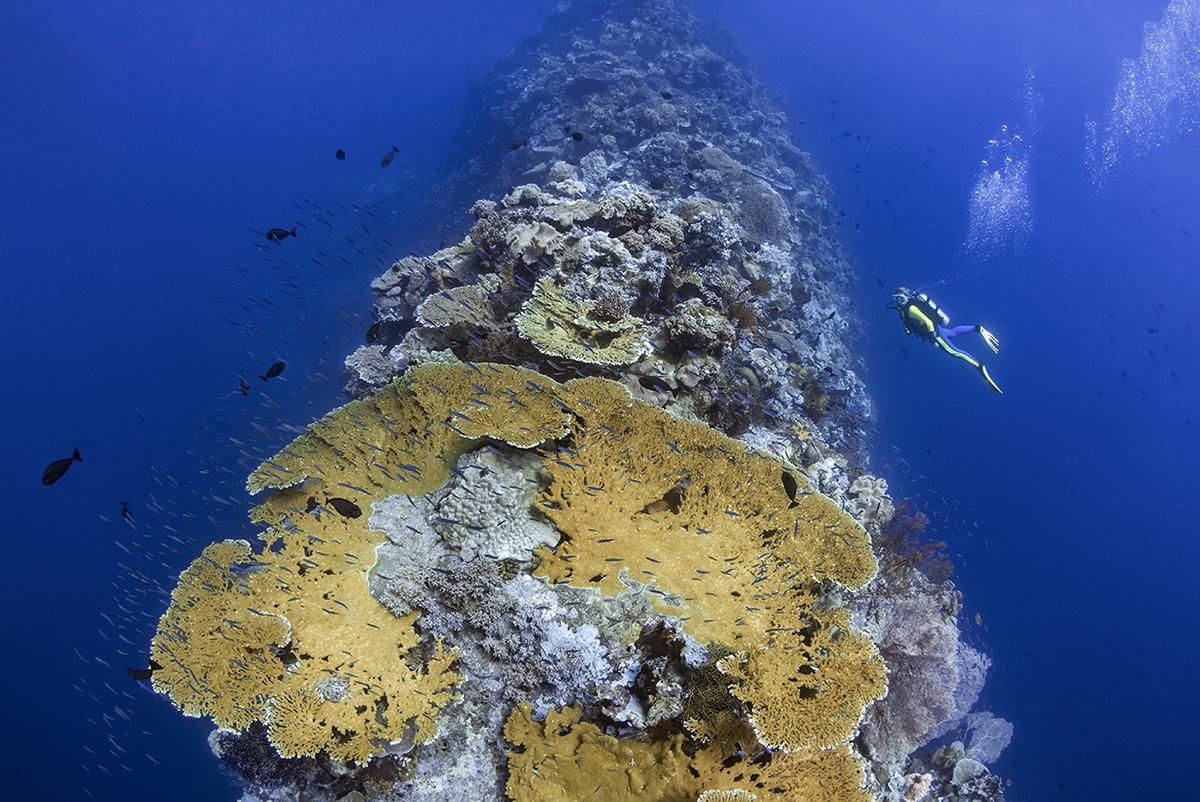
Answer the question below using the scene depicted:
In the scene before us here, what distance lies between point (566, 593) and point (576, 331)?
343 centimetres

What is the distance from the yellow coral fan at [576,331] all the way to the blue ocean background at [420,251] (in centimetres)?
344

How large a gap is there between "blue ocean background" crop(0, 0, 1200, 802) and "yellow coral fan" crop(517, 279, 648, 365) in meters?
3.44

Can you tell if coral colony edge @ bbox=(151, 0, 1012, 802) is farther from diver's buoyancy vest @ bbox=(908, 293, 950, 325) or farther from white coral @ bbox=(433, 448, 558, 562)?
diver's buoyancy vest @ bbox=(908, 293, 950, 325)

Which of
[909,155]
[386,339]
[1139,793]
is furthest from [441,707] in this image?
[909,155]

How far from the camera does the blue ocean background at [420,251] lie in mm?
24953

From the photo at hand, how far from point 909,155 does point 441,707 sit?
8102cm

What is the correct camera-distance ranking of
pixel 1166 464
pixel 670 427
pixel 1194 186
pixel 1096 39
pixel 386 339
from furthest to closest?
pixel 1096 39 < pixel 1194 186 < pixel 1166 464 < pixel 386 339 < pixel 670 427

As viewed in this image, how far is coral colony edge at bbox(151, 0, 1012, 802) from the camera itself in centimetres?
418

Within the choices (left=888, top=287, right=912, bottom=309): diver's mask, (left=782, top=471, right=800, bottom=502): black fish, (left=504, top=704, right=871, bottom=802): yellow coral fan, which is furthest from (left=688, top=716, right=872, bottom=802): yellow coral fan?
(left=888, top=287, right=912, bottom=309): diver's mask

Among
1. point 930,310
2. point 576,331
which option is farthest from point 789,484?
point 930,310

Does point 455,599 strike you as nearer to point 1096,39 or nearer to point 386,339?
point 386,339

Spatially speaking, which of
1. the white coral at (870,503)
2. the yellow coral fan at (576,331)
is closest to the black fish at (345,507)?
the yellow coral fan at (576,331)

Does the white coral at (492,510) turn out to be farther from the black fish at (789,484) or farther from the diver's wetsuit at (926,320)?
the diver's wetsuit at (926,320)

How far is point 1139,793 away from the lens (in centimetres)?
2494
